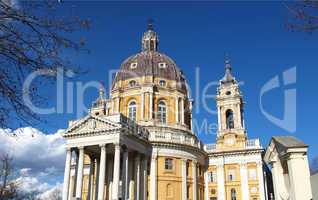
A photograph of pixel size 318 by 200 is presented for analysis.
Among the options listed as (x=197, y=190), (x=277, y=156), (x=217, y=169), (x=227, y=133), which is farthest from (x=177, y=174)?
(x=277, y=156)

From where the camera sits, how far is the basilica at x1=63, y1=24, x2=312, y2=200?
129 ft

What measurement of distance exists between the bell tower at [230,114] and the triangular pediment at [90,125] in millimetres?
21634

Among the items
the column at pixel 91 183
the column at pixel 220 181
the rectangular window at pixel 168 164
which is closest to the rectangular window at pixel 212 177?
the column at pixel 220 181

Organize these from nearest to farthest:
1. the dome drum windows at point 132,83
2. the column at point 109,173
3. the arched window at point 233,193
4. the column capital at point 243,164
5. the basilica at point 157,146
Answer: the basilica at point 157,146 < the column at point 109,173 < the arched window at point 233,193 < the column capital at point 243,164 < the dome drum windows at point 132,83

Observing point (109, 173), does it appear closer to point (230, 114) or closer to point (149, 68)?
point (149, 68)

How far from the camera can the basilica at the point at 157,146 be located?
39469 millimetres

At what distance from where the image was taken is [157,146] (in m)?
44.8

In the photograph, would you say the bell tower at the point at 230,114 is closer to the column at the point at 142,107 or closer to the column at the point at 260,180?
the column at the point at 260,180

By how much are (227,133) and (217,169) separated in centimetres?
565

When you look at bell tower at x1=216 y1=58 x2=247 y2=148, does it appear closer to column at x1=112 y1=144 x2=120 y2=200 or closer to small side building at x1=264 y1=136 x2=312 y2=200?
column at x1=112 y1=144 x2=120 y2=200

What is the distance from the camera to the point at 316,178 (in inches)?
543

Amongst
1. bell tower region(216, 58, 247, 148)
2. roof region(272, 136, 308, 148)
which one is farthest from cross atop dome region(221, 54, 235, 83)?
roof region(272, 136, 308, 148)

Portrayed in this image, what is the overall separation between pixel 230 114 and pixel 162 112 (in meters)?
12.6

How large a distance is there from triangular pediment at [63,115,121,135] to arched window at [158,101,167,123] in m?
12.0
